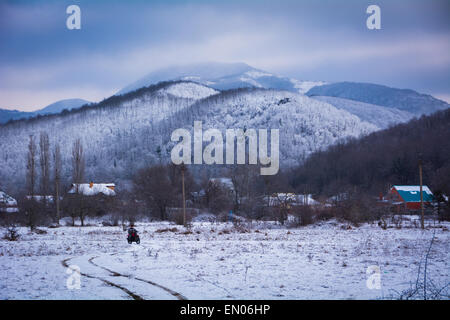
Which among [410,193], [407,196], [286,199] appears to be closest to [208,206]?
[286,199]

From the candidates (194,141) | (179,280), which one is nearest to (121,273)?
(179,280)

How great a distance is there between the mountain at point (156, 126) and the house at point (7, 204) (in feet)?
223

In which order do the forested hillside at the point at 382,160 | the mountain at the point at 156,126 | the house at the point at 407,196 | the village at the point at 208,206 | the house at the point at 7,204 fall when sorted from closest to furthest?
1. the village at the point at 208,206
2. the house at the point at 7,204
3. the house at the point at 407,196
4. the forested hillside at the point at 382,160
5. the mountain at the point at 156,126

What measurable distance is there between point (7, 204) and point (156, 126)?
392 ft

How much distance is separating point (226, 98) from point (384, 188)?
4599 inches

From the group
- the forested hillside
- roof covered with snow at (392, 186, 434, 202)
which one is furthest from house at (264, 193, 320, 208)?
the forested hillside

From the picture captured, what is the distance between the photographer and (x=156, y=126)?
17362 centimetres

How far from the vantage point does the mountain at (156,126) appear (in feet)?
474

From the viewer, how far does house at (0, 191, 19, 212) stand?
155 feet

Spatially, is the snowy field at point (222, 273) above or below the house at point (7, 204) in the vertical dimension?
above

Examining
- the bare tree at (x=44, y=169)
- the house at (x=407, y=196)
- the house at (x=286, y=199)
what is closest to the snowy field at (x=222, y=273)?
the house at (x=286, y=199)

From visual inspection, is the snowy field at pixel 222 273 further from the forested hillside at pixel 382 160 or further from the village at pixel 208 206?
the forested hillside at pixel 382 160

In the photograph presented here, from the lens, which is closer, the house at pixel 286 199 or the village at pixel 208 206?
the village at pixel 208 206

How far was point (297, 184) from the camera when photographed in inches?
4476
